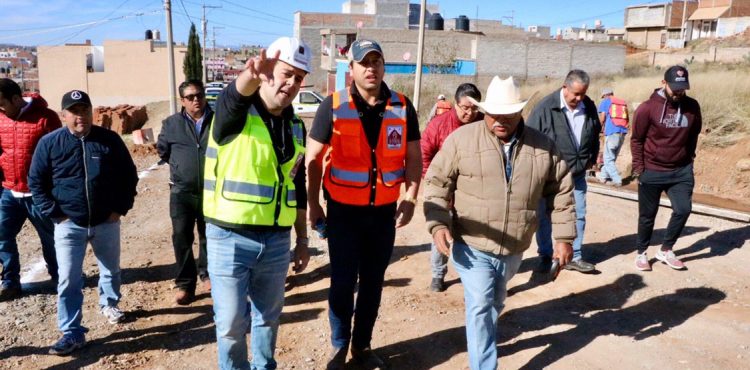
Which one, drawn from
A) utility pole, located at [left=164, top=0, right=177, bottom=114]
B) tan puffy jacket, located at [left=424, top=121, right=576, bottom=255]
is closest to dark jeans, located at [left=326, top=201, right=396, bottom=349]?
tan puffy jacket, located at [left=424, top=121, right=576, bottom=255]

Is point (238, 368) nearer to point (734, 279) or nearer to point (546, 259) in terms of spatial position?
point (546, 259)

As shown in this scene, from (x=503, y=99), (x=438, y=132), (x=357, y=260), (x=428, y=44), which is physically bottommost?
(x=357, y=260)

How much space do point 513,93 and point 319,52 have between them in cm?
4879

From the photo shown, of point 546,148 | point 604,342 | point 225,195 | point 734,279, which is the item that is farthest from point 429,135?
point 734,279

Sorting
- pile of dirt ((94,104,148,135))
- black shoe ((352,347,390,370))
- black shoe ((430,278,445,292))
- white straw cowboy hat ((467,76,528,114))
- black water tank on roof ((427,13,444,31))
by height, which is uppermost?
black water tank on roof ((427,13,444,31))

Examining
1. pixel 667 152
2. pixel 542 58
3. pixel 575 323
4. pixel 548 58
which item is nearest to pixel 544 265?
pixel 575 323

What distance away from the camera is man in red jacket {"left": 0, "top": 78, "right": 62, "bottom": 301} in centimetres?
485

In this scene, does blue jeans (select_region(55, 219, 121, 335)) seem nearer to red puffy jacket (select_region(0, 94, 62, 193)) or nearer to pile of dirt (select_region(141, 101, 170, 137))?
red puffy jacket (select_region(0, 94, 62, 193))

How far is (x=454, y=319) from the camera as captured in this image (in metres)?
4.61

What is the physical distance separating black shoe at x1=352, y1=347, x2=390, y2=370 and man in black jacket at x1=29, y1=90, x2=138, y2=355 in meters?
2.03

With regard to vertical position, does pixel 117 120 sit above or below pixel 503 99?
below

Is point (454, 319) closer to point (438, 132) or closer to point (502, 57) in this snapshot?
point (438, 132)

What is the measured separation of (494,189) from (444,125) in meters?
1.59

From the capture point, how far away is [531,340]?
426 centimetres
